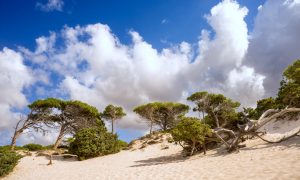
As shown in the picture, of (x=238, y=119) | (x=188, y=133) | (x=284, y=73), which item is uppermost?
(x=284, y=73)

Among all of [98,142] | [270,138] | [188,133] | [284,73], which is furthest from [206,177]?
[98,142]

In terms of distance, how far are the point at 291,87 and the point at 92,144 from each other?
1799 centimetres

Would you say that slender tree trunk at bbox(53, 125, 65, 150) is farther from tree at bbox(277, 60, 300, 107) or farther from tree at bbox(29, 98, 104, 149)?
tree at bbox(277, 60, 300, 107)

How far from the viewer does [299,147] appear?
12914mm

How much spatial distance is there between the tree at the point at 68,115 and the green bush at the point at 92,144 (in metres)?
10.2

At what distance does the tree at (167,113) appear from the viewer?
4291 cm

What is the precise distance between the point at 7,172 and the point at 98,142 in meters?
9.13

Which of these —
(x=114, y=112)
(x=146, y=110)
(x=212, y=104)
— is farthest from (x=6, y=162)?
(x=212, y=104)

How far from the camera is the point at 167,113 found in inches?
1704

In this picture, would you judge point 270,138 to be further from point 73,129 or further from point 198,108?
point 73,129

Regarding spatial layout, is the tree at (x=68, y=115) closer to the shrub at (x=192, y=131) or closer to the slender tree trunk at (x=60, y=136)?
the slender tree trunk at (x=60, y=136)

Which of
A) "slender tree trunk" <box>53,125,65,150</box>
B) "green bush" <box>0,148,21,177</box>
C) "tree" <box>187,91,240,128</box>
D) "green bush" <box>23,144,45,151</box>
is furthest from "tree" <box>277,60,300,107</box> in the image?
"green bush" <box>23,144,45,151</box>

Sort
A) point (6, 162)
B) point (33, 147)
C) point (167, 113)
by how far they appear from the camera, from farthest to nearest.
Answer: point (167, 113) → point (33, 147) → point (6, 162)

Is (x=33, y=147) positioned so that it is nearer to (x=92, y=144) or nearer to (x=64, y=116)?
(x=64, y=116)
